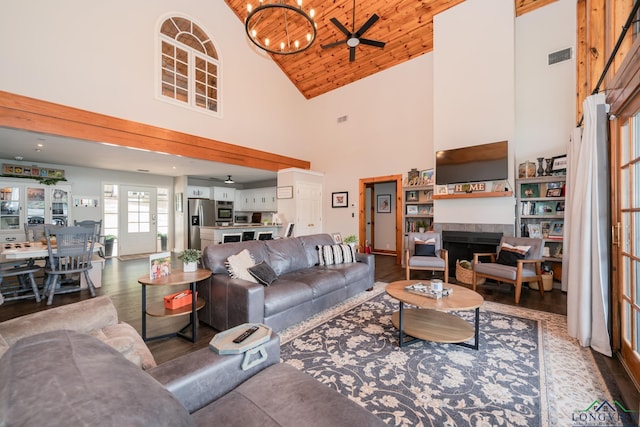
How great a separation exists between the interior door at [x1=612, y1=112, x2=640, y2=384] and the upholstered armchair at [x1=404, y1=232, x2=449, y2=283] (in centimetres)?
213

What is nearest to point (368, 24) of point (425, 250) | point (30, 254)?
point (425, 250)

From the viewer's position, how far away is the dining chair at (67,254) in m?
3.64

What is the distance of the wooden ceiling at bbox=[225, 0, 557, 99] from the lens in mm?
5205

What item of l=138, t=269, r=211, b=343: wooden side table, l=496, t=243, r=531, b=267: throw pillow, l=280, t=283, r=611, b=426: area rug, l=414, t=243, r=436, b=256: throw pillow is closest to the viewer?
l=280, t=283, r=611, b=426: area rug

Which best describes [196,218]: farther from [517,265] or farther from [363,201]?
[517,265]

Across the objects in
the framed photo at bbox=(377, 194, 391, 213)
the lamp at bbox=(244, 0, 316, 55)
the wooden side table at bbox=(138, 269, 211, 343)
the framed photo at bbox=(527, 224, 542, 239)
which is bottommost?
the wooden side table at bbox=(138, 269, 211, 343)

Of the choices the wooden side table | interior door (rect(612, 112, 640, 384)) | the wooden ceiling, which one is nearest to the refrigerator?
the wooden ceiling

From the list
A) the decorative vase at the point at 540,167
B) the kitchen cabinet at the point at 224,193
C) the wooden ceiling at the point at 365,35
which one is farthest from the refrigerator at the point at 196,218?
the decorative vase at the point at 540,167

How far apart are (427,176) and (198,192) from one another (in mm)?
6692

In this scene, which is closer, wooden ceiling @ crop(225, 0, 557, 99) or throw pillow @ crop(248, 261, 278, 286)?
throw pillow @ crop(248, 261, 278, 286)

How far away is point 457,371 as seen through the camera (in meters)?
2.03

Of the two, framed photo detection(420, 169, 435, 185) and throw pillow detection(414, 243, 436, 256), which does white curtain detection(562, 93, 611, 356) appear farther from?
framed photo detection(420, 169, 435, 185)

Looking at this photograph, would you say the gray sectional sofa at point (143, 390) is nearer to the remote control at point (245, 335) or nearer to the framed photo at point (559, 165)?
the remote control at point (245, 335)

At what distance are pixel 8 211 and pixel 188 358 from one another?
772cm
